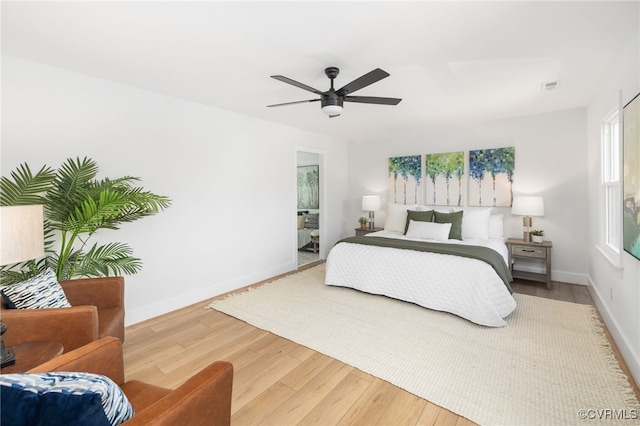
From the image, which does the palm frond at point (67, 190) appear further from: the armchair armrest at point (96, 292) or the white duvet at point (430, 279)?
the white duvet at point (430, 279)

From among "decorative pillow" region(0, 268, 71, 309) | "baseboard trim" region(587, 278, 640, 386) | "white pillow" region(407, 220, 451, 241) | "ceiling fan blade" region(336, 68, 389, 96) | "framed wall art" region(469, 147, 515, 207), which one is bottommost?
"baseboard trim" region(587, 278, 640, 386)

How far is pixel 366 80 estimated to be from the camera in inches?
88.4

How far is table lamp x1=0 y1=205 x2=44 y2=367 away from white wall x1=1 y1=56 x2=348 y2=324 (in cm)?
142

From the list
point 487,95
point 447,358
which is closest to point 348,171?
point 487,95

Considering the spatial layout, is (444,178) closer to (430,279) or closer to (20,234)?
(430,279)

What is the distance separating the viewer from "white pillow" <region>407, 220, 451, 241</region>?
4.05 metres

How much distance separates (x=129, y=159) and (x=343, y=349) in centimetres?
276

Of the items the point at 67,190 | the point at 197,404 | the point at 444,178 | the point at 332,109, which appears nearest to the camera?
the point at 197,404

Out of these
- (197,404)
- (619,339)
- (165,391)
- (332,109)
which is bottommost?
(619,339)

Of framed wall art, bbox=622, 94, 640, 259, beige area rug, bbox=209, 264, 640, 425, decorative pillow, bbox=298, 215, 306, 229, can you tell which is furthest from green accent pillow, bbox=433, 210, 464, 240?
decorative pillow, bbox=298, 215, 306, 229

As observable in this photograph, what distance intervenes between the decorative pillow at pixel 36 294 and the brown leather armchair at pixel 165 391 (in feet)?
2.94

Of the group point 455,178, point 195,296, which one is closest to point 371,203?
Answer: point 455,178

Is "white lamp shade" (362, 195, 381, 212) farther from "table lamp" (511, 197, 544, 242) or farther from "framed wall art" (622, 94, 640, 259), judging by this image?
"framed wall art" (622, 94, 640, 259)

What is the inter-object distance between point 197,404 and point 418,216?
4015 millimetres
